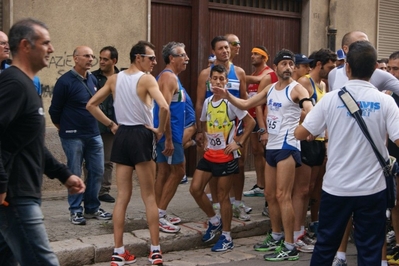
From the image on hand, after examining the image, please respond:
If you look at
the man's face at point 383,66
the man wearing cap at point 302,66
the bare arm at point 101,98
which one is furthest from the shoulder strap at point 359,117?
the man's face at point 383,66

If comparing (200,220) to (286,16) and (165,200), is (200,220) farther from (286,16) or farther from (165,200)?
(286,16)

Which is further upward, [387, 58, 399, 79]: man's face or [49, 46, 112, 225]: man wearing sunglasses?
[387, 58, 399, 79]: man's face

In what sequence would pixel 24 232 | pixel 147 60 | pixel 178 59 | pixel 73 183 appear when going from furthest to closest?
pixel 178 59, pixel 147 60, pixel 73 183, pixel 24 232

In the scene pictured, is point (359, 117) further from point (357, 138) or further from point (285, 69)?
point (285, 69)

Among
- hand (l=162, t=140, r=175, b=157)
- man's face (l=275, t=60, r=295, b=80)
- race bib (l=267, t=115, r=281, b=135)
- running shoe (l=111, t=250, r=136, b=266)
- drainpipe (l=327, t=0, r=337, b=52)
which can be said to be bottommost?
running shoe (l=111, t=250, r=136, b=266)

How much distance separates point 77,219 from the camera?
7.50 m

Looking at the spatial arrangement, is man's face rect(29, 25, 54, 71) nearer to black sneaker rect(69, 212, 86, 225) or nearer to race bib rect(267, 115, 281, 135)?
race bib rect(267, 115, 281, 135)

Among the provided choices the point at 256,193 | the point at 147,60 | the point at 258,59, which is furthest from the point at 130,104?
the point at 256,193

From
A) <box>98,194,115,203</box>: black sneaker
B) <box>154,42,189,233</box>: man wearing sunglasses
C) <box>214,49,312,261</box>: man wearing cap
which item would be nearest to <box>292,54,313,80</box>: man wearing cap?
<box>214,49,312,261</box>: man wearing cap

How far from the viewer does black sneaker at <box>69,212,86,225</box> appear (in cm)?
749

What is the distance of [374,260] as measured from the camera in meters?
4.97

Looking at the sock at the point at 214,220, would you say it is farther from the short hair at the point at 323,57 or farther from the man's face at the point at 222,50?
the short hair at the point at 323,57

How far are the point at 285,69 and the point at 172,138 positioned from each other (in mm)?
1534

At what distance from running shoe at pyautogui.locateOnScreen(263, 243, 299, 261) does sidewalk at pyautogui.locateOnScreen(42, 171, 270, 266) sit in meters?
0.83
